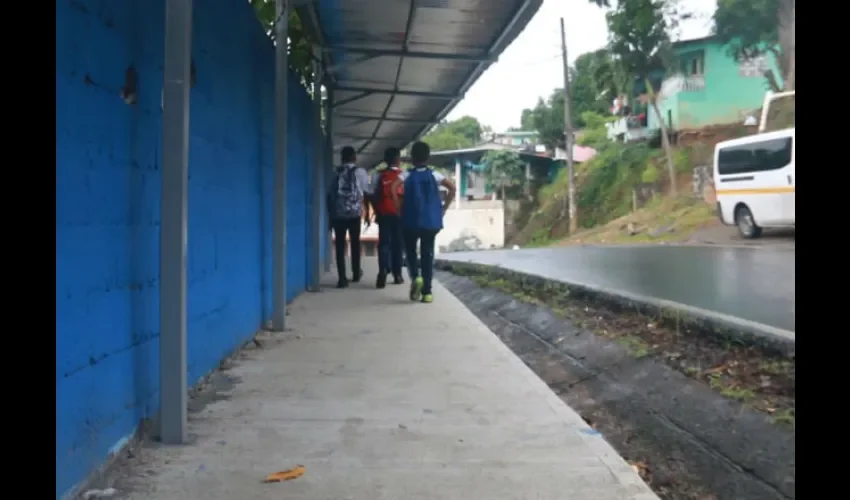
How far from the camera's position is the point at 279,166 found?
7.00 meters

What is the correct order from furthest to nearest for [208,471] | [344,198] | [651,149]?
[651,149]
[344,198]
[208,471]

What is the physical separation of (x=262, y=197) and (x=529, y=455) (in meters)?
3.93

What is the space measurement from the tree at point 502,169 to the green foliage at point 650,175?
758cm

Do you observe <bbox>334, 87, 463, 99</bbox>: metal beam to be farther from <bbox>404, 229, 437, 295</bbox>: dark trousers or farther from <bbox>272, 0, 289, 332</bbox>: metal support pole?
<bbox>272, 0, 289, 332</bbox>: metal support pole

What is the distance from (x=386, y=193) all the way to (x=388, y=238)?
2.02ft

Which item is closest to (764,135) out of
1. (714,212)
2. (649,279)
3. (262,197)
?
(714,212)

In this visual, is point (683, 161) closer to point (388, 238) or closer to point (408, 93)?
point (408, 93)

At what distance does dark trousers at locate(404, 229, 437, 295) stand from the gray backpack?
105 cm

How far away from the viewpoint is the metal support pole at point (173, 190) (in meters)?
3.70

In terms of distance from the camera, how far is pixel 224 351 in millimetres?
5609

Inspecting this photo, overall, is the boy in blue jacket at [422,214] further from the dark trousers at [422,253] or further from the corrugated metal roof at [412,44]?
the corrugated metal roof at [412,44]

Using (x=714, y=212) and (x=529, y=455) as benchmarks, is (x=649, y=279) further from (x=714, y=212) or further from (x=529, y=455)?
(x=714, y=212)

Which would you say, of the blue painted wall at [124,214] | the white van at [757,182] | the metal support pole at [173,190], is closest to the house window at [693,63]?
the white van at [757,182]
